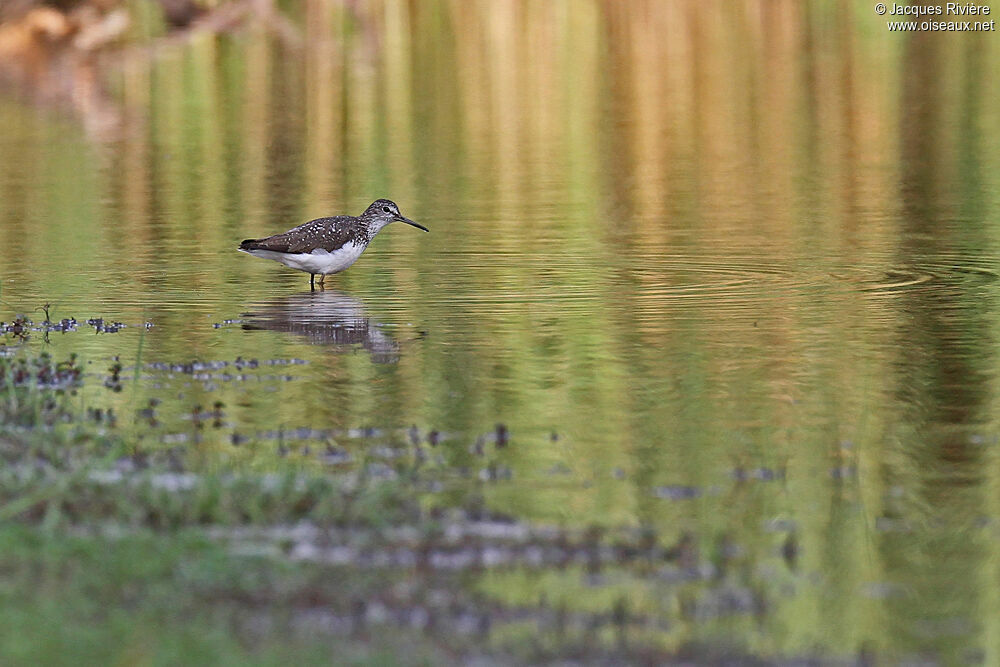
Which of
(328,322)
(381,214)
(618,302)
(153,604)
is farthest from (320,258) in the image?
(153,604)

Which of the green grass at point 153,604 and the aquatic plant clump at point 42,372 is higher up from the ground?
the aquatic plant clump at point 42,372

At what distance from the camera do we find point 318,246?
1468 cm

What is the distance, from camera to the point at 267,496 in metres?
7.61

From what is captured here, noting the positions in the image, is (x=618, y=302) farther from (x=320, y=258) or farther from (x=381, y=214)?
(x=381, y=214)

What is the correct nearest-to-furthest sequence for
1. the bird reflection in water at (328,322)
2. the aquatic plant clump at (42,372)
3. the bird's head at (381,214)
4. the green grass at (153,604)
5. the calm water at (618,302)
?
the green grass at (153,604) → the calm water at (618,302) → the aquatic plant clump at (42,372) → the bird reflection in water at (328,322) → the bird's head at (381,214)

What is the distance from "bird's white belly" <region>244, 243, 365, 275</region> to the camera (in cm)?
1468

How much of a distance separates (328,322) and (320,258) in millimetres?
1737

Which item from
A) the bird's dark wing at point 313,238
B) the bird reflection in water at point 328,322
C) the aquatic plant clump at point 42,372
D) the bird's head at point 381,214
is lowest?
the aquatic plant clump at point 42,372

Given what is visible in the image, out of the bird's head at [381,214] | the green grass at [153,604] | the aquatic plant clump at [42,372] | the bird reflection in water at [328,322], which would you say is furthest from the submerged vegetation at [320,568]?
the bird's head at [381,214]

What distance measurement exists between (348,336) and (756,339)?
2.65 m

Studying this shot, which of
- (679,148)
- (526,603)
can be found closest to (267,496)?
(526,603)

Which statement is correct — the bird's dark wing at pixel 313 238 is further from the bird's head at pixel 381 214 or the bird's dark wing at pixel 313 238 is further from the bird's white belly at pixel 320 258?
the bird's head at pixel 381 214

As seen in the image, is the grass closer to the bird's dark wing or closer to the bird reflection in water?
the bird reflection in water

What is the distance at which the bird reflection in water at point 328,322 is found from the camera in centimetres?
1206
